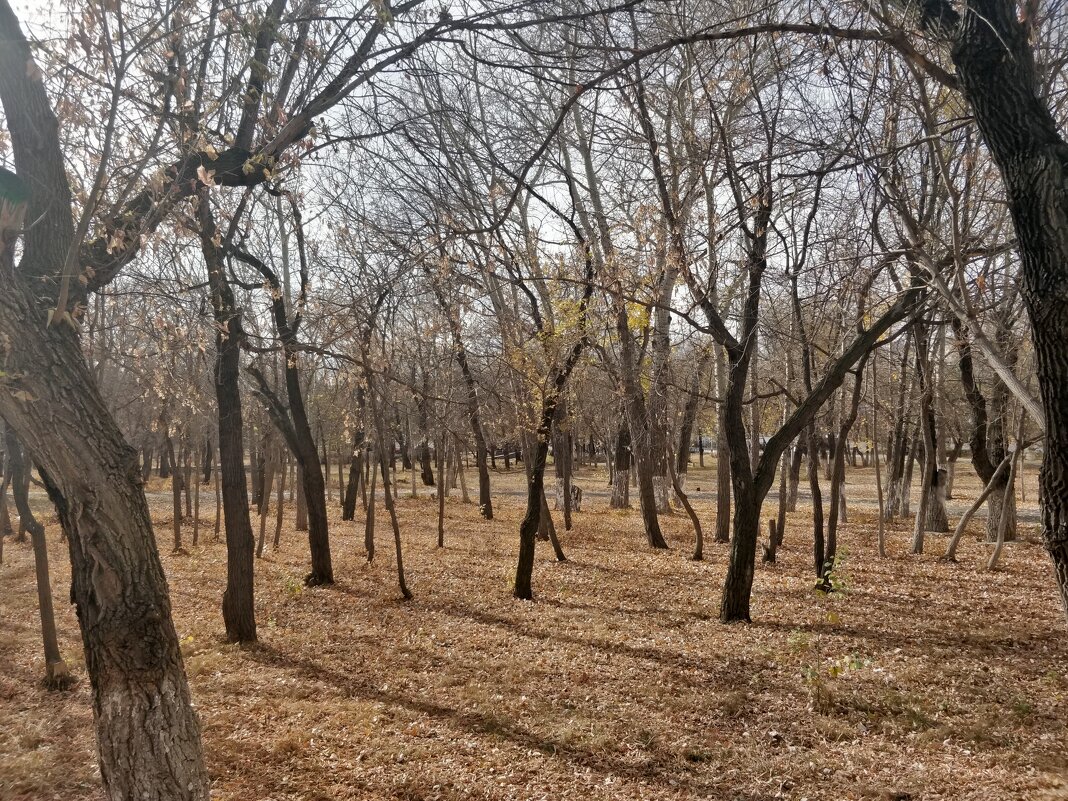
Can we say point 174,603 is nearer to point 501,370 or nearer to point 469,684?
point 469,684

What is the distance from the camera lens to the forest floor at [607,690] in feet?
14.4

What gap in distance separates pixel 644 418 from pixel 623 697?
28.1 feet

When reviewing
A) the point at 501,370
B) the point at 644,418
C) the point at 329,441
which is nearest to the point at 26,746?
the point at 501,370

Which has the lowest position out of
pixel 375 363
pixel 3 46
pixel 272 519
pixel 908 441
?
pixel 272 519

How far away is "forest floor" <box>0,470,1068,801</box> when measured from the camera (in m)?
4.38

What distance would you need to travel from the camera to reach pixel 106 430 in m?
3.00

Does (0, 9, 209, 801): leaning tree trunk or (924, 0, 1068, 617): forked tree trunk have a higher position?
(924, 0, 1068, 617): forked tree trunk

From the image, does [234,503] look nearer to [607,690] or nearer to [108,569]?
[607,690]

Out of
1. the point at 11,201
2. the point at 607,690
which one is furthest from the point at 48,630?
the point at 607,690

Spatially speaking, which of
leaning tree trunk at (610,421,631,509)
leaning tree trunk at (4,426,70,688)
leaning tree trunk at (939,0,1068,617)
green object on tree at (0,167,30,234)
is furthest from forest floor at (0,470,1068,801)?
leaning tree trunk at (610,421,631,509)

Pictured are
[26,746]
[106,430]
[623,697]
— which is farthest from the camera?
[623,697]

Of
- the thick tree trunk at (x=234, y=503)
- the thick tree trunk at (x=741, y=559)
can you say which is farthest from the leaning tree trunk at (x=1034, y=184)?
the thick tree trunk at (x=234, y=503)

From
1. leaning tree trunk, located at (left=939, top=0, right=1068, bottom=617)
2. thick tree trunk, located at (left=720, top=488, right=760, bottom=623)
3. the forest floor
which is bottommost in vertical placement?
the forest floor

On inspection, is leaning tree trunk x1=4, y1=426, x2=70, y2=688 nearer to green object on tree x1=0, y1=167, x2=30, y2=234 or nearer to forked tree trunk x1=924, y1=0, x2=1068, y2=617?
green object on tree x1=0, y1=167, x2=30, y2=234
